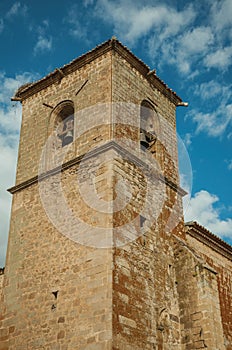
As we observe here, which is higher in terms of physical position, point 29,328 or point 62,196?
point 62,196

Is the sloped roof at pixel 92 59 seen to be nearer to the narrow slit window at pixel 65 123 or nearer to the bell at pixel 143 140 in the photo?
the narrow slit window at pixel 65 123

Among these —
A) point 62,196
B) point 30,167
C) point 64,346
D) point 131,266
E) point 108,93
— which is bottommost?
point 64,346

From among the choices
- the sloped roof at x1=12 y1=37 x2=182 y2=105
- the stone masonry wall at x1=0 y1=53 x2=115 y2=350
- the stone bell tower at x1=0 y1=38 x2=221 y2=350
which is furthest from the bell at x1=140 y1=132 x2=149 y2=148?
the sloped roof at x1=12 y1=37 x2=182 y2=105

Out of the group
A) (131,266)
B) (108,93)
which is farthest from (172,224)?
(108,93)

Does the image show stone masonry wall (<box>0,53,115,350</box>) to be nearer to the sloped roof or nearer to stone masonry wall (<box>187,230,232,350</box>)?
the sloped roof

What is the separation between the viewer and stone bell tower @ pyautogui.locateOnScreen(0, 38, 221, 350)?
8.76m

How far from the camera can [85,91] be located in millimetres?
11828

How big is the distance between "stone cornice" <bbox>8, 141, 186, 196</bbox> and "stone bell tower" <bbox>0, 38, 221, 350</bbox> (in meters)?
0.03

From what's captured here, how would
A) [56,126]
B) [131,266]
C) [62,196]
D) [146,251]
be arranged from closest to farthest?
[131,266] < [146,251] < [62,196] < [56,126]

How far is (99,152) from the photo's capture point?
34.0ft

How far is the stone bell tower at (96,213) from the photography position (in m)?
8.76

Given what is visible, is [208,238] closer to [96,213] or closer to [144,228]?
[144,228]

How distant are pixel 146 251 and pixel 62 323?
2.30 metres

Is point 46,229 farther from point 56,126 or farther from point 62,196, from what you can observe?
point 56,126
